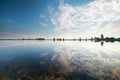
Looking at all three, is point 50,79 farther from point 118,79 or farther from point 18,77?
point 118,79

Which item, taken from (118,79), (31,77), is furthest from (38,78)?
(118,79)

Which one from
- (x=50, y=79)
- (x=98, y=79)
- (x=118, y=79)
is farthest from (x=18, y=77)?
(x=118, y=79)

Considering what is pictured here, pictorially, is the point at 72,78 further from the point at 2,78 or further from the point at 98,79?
the point at 2,78

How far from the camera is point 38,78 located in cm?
1282

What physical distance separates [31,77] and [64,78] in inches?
133

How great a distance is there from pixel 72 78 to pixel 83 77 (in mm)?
1265

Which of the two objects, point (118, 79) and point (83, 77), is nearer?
point (118, 79)

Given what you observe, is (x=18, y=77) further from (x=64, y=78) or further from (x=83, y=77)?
(x=83, y=77)

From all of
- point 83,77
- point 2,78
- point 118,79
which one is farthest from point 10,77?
point 118,79

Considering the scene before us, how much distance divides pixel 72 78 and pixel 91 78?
1.96 metres

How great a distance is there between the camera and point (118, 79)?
498 inches

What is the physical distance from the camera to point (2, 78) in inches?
487

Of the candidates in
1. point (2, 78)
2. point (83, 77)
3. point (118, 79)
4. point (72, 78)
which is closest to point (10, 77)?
point (2, 78)

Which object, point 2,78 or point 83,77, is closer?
point 2,78
